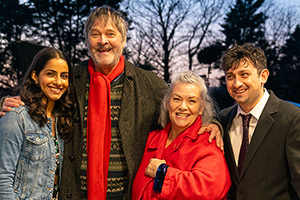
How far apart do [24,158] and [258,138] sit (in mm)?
1869

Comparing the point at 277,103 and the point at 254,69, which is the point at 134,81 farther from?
the point at 277,103

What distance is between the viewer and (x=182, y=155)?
2146 mm

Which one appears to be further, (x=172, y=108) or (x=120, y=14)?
(x=120, y=14)

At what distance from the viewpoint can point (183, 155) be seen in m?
2.14

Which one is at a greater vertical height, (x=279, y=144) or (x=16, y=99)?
(x=16, y=99)

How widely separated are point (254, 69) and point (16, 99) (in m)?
2.05

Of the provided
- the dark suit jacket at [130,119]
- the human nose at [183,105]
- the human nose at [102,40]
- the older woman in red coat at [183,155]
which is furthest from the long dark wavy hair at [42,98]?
the human nose at [183,105]

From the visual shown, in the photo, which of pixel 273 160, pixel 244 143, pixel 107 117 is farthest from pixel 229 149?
pixel 107 117

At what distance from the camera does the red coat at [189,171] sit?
6.38 ft

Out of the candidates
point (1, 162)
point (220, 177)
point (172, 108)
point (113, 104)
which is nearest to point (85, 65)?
point (113, 104)

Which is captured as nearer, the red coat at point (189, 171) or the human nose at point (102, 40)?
the red coat at point (189, 171)

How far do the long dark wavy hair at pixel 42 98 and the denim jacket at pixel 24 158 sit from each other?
7 cm

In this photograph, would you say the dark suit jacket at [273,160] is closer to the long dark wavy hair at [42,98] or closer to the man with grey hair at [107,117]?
the man with grey hair at [107,117]

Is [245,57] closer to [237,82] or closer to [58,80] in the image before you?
[237,82]
